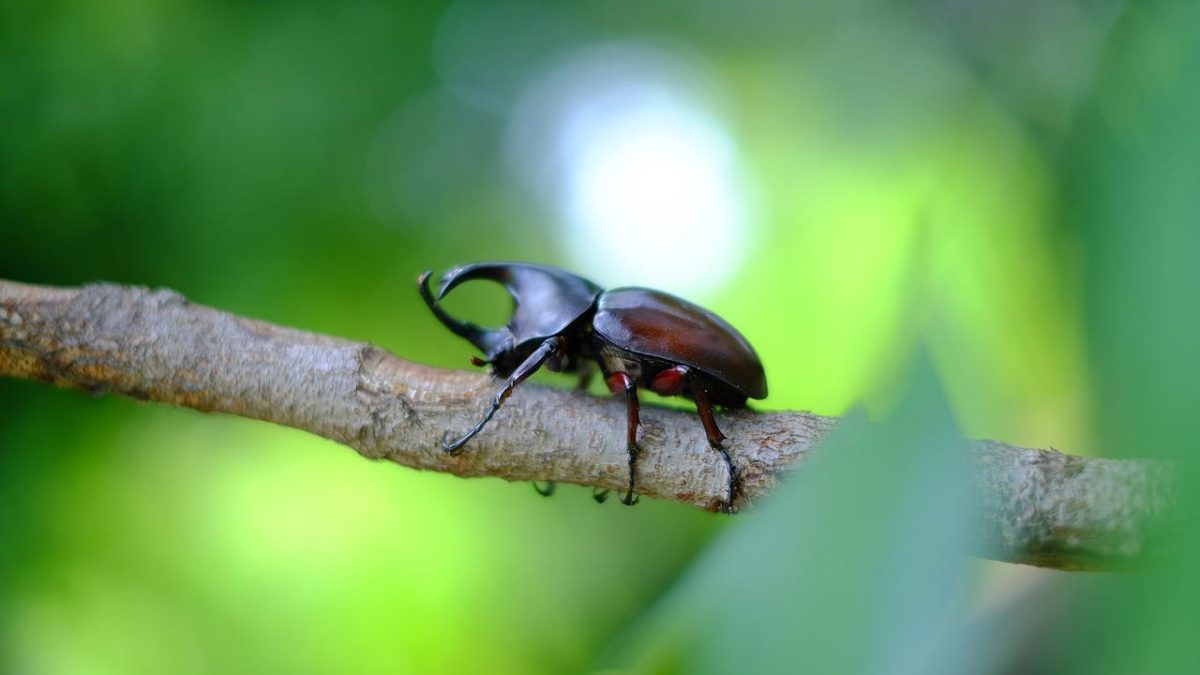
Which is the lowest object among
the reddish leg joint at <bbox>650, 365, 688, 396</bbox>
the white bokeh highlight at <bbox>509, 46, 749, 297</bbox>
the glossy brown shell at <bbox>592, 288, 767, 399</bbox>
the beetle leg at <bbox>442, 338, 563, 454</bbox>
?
the beetle leg at <bbox>442, 338, 563, 454</bbox>

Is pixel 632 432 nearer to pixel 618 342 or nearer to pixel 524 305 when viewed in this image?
pixel 618 342

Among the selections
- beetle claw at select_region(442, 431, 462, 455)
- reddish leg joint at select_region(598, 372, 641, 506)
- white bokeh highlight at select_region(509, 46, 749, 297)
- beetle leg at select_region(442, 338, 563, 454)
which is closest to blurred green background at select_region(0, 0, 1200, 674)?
white bokeh highlight at select_region(509, 46, 749, 297)

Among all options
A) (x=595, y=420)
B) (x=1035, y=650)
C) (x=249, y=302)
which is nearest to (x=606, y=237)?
(x=249, y=302)

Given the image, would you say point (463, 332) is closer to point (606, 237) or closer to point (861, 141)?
point (606, 237)

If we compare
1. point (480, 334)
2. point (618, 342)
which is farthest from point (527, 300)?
point (618, 342)

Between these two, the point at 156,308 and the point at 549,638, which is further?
the point at 549,638

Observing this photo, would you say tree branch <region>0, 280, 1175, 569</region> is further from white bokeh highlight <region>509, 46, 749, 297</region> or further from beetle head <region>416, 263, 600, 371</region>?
white bokeh highlight <region>509, 46, 749, 297</region>

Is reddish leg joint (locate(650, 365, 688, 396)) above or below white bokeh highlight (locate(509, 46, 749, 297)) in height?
below
